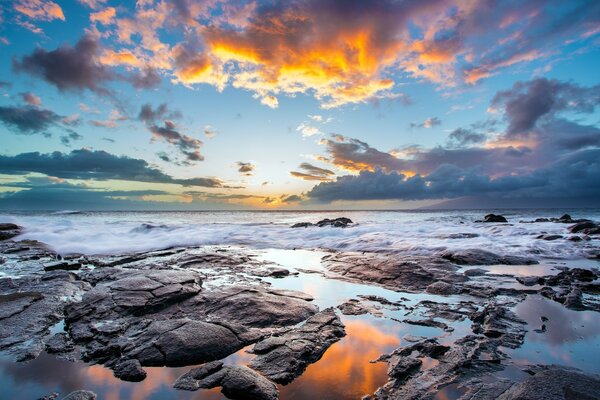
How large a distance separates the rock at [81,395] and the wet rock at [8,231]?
22186mm

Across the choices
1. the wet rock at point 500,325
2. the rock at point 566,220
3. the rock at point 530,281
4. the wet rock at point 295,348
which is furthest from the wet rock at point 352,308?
the rock at point 566,220

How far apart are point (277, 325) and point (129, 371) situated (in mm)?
2220

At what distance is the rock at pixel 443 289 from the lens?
23.0 feet

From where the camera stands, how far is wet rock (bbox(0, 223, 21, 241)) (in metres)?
19.2

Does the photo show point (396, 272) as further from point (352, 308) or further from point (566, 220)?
point (566, 220)

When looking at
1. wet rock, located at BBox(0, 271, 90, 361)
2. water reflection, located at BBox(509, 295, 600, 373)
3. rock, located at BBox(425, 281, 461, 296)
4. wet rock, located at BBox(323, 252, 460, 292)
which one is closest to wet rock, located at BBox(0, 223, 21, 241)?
wet rock, located at BBox(0, 271, 90, 361)

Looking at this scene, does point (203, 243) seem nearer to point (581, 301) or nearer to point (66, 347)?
point (66, 347)

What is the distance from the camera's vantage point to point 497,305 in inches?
237

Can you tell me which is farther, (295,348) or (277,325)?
(277,325)

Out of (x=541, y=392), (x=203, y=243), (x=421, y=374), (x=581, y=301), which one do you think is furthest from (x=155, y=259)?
(x=581, y=301)

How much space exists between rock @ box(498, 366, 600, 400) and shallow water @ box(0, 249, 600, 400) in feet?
1.39

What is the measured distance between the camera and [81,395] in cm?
319

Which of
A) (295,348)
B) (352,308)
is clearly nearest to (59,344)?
(295,348)

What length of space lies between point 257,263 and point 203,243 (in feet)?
25.2
